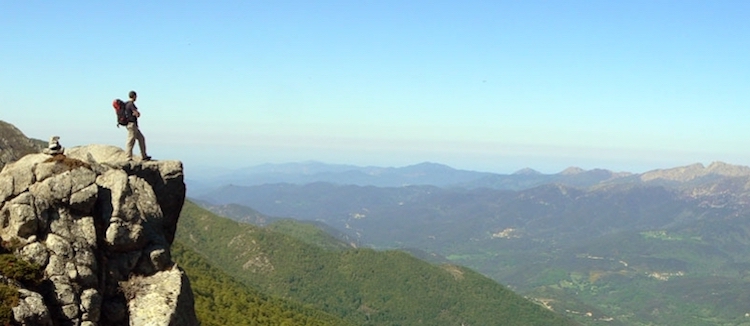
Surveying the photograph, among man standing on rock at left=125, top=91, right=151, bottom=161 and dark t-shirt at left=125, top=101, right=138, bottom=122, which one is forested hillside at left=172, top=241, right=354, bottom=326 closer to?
man standing on rock at left=125, top=91, right=151, bottom=161

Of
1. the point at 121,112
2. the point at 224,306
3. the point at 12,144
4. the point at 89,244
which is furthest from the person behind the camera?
the point at 224,306

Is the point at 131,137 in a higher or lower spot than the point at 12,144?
higher

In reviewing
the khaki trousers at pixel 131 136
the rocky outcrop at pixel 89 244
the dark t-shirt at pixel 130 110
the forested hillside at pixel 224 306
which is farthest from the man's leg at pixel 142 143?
the forested hillside at pixel 224 306


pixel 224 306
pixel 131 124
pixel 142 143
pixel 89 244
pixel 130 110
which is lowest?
pixel 224 306

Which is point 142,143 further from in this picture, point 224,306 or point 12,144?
point 224,306

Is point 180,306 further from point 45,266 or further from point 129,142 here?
point 129,142

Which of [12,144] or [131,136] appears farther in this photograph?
[12,144]

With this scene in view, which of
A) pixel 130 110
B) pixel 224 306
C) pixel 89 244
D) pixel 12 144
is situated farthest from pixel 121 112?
pixel 224 306

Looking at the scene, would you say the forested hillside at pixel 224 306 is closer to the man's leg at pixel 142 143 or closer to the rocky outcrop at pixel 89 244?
the man's leg at pixel 142 143
